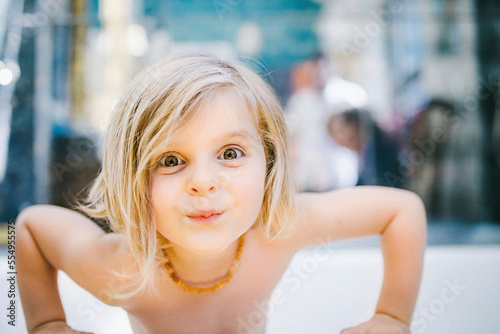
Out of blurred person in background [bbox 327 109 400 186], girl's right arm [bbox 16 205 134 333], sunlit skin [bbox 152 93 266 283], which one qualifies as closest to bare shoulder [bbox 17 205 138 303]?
girl's right arm [bbox 16 205 134 333]

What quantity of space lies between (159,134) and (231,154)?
85 millimetres

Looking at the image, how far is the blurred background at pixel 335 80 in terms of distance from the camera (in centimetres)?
172

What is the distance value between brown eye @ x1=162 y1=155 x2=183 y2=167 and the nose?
0.03 m

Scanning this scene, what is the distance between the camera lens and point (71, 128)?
175 cm

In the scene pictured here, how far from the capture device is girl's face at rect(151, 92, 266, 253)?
1.42 ft

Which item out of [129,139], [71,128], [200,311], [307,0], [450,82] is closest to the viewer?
[129,139]

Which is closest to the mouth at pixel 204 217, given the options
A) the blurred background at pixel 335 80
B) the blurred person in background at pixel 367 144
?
the blurred background at pixel 335 80

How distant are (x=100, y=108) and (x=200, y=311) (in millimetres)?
1394

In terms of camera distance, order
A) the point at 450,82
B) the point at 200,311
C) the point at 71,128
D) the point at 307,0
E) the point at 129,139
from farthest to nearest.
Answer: the point at 307,0
the point at 450,82
the point at 71,128
the point at 200,311
the point at 129,139

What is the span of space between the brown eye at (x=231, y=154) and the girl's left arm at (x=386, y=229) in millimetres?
185

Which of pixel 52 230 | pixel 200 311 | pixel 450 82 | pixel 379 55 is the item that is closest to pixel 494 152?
pixel 450 82

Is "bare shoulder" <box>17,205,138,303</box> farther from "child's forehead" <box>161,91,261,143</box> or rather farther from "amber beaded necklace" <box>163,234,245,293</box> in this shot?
"child's forehead" <box>161,91,261,143</box>

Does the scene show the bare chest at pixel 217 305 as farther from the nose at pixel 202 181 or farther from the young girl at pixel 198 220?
the nose at pixel 202 181

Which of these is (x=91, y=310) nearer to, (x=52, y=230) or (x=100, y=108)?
(x=52, y=230)
